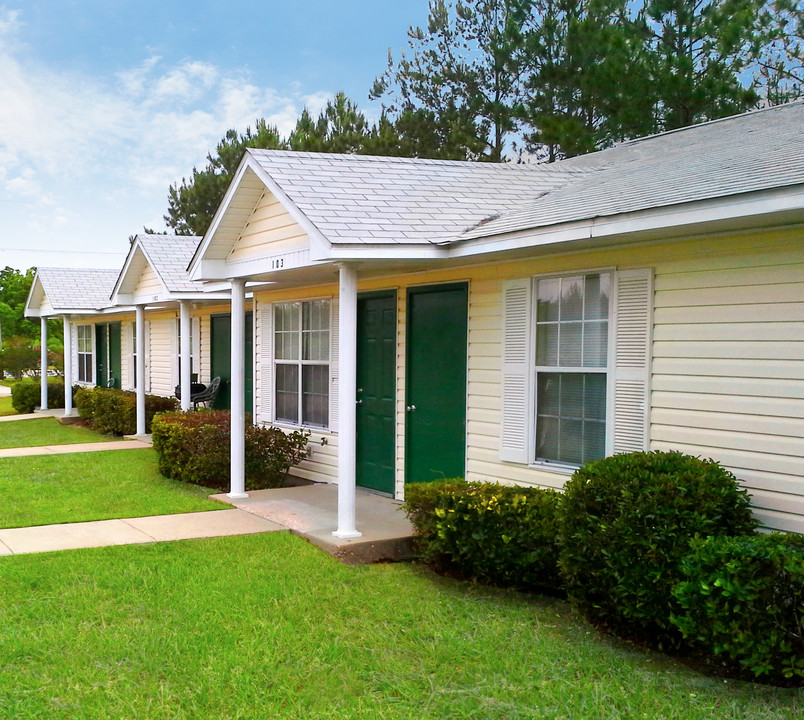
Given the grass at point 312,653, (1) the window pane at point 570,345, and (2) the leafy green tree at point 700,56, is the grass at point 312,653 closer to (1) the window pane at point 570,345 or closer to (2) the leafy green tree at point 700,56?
(1) the window pane at point 570,345

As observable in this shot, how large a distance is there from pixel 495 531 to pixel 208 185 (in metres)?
28.2

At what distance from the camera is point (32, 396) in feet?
75.0

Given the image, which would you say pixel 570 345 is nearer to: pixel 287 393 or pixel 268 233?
pixel 268 233

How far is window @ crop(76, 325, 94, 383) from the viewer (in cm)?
2430

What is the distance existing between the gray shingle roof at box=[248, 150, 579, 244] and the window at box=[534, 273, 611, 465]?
114cm

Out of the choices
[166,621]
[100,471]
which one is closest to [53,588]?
[166,621]

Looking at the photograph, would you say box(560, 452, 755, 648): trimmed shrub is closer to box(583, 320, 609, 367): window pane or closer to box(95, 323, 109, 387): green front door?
box(583, 320, 609, 367): window pane

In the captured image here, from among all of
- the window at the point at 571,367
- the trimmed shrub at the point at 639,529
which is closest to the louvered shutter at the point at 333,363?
the window at the point at 571,367

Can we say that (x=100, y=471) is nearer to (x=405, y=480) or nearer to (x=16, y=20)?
(x=405, y=480)

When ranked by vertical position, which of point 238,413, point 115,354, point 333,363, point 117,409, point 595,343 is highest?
point 595,343

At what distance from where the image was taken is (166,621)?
5.30 metres

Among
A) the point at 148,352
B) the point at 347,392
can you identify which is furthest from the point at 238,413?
the point at 148,352

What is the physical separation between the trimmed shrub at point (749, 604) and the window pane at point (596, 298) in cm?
252

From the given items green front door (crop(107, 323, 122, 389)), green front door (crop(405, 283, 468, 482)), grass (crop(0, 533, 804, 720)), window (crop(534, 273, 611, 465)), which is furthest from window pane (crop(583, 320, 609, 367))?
green front door (crop(107, 323, 122, 389))
